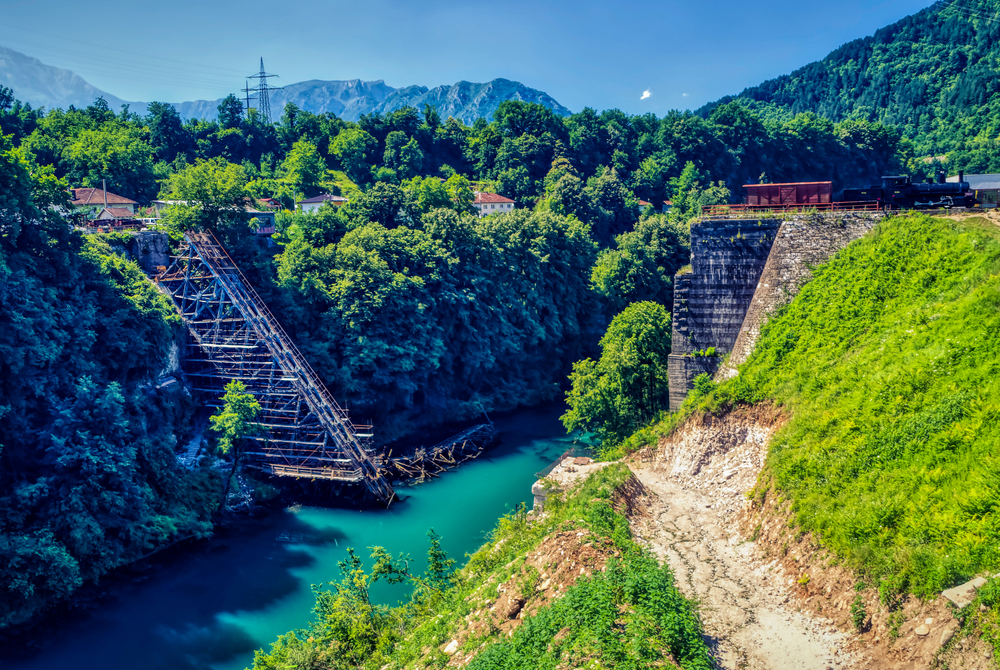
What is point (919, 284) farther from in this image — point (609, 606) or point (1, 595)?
point (1, 595)

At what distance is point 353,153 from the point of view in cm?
7569

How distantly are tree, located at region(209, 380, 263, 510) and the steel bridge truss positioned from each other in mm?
998

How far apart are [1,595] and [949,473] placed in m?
30.5

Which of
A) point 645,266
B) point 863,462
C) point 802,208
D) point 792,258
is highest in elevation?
point 802,208

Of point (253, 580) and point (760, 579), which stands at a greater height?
point (760, 579)

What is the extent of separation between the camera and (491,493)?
35.3 metres

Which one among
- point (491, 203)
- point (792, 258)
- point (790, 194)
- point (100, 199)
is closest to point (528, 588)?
point (792, 258)

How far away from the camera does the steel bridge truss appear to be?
113ft

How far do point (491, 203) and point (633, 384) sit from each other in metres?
44.4

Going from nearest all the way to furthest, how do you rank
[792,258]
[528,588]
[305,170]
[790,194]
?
[528,588] → [792,258] → [790,194] → [305,170]

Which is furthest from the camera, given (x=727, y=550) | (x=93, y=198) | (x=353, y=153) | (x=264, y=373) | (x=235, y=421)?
(x=353, y=153)

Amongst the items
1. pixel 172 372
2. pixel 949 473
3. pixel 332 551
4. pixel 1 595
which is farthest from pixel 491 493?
pixel 949 473

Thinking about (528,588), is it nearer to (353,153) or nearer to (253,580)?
(253,580)

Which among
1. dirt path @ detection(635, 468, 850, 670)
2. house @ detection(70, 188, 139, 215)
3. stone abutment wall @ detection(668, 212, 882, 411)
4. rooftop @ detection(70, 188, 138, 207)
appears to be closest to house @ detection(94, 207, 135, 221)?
house @ detection(70, 188, 139, 215)
